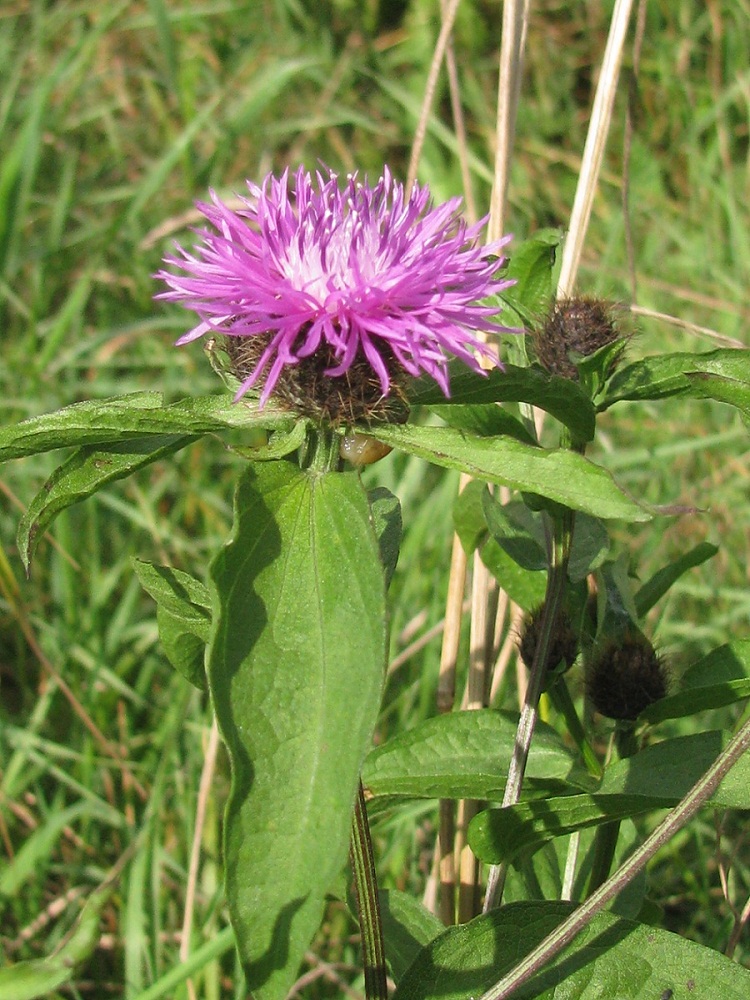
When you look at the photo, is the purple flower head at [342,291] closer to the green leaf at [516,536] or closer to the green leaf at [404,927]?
the green leaf at [516,536]

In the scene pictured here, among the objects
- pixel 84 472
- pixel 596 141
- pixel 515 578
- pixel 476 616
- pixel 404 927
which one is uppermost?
pixel 596 141

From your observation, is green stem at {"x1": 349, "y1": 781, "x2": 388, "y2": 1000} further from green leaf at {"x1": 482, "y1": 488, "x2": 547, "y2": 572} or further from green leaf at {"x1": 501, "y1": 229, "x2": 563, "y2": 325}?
green leaf at {"x1": 501, "y1": 229, "x2": 563, "y2": 325}

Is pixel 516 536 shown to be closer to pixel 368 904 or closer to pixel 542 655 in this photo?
pixel 542 655

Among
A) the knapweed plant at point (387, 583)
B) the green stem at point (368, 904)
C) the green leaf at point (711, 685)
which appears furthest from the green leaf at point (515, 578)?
the green stem at point (368, 904)

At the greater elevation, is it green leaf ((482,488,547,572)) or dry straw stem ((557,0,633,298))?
dry straw stem ((557,0,633,298))

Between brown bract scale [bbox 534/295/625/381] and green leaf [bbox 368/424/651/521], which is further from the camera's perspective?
brown bract scale [bbox 534/295/625/381]

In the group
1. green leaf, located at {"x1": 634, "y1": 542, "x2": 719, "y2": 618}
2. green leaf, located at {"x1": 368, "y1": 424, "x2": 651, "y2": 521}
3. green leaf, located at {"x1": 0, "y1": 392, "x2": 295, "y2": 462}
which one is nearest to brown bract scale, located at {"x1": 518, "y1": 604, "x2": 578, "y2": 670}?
green leaf, located at {"x1": 634, "y1": 542, "x2": 719, "y2": 618}

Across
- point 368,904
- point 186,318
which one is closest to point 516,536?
point 368,904
